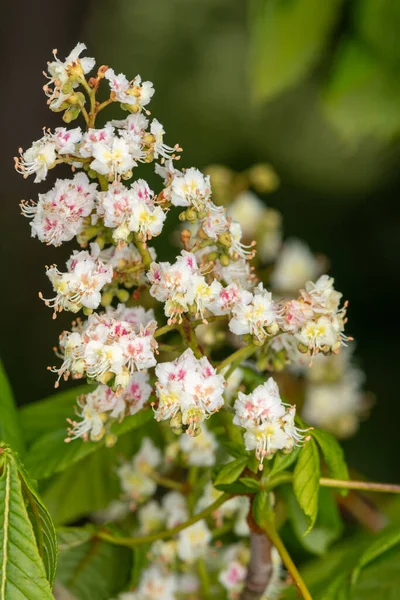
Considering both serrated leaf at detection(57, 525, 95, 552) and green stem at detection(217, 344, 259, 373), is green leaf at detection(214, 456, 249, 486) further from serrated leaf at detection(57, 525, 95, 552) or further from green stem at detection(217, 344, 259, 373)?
serrated leaf at detection(57, 525, 95, 552)

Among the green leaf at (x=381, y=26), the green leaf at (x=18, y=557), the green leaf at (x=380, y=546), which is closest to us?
the green leaf at (x=18, y=557)

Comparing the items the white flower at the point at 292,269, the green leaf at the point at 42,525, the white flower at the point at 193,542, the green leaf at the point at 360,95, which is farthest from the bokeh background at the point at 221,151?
the green leaf at the point at 42,525

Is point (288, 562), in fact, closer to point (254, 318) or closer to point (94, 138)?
point (254, 318)

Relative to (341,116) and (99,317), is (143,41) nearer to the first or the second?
(341,116)

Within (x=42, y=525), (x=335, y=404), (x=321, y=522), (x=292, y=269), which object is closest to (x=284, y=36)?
(x=292, y=269)

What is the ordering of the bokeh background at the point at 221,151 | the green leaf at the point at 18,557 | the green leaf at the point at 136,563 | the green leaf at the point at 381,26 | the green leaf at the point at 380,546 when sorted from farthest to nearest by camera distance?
the bokeh background at the point at 221,151 < the green leaf at the point at 381,26 < the green leaf at the point at 136,563 < the green leaf at the point at 380,546 < the green leaf at the point at 18,557

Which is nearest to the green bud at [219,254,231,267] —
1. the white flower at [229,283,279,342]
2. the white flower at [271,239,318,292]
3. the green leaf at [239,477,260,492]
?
the white flower at [229,283,279,342]

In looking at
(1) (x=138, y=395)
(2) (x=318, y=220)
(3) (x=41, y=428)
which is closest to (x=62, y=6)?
(2) (x=318, y=220)

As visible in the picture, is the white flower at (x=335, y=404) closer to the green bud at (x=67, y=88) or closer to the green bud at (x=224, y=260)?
the green bud at (x=224, y=260)
